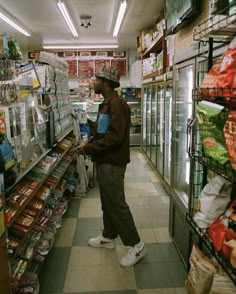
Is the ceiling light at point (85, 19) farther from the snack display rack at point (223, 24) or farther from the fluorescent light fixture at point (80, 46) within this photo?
the snack display rack at point (223, 24)

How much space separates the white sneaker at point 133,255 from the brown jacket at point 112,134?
84 cm

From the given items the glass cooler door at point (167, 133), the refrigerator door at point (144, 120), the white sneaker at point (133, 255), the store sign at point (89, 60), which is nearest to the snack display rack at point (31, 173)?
the white sneaker at point (133, 255)

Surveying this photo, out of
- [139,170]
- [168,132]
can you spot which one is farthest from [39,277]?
[139,170]

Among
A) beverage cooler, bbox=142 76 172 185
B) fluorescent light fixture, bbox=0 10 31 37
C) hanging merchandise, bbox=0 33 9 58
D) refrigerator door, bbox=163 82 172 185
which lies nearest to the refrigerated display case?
beverage cooler, bbox=142 76 172 185

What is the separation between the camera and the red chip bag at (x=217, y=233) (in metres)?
1.51

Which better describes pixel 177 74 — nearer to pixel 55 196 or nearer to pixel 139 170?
pixel 55 196

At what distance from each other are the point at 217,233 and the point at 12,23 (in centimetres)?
645

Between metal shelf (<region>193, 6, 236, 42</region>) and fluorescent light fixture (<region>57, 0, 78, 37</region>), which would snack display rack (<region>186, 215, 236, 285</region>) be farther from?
fluorescent light fixture (<region>57, 0, 78, 37</region>)

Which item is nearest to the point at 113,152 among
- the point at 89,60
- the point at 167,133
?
the point at 167,133

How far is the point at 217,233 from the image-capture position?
156 cm

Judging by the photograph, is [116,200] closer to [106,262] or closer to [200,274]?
[106,262]

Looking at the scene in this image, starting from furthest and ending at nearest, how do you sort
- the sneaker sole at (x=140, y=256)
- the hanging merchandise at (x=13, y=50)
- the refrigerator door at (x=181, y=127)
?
the refrigerator door at (x=181, y=127) < the sneaker sole at (x=140, y=256) < the hanging merchandise at (x=13, y=50)

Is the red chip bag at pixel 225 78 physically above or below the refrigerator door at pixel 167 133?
above

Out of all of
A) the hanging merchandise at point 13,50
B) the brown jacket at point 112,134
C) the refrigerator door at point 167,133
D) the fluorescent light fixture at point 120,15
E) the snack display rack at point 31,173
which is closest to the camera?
the snack display rack at point 31,173
